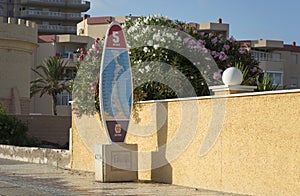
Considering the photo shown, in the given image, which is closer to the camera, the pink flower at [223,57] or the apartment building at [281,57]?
the pink flower at [223,57]

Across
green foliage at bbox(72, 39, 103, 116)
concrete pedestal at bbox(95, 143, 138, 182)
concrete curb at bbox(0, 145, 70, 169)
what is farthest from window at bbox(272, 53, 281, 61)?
concrete pedestal at bbox(95, 143, 138, 182)

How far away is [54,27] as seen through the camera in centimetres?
9619

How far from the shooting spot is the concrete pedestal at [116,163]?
16.5 m

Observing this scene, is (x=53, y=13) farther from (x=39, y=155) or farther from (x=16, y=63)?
(x=39, y=155)

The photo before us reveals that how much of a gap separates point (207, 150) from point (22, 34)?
31029mm

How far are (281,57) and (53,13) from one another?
40825 millimetres

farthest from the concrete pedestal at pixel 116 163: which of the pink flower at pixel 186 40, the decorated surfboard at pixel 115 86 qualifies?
the pink flower at pixel 186 40

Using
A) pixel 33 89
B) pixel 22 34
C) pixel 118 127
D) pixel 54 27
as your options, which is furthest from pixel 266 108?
pixel 54 27

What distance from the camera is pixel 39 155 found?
24.2 metres

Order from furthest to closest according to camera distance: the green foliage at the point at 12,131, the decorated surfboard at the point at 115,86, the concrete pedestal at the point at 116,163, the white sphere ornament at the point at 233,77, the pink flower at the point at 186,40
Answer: the green foliage at the point at 12,131 < the pink flower at the point at 186,40 < the decorated surfboard at the point at 115,86 < the concrete pedestal at the point at 116,163 < the white sphere ornament at the point at 233,77

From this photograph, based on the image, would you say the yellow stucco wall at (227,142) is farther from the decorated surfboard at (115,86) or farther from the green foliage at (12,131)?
the green foliage at (12,131)

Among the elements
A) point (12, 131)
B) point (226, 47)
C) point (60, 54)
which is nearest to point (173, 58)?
point (226, 47)

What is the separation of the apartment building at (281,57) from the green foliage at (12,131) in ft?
131

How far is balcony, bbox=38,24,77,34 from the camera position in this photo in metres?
94.9
